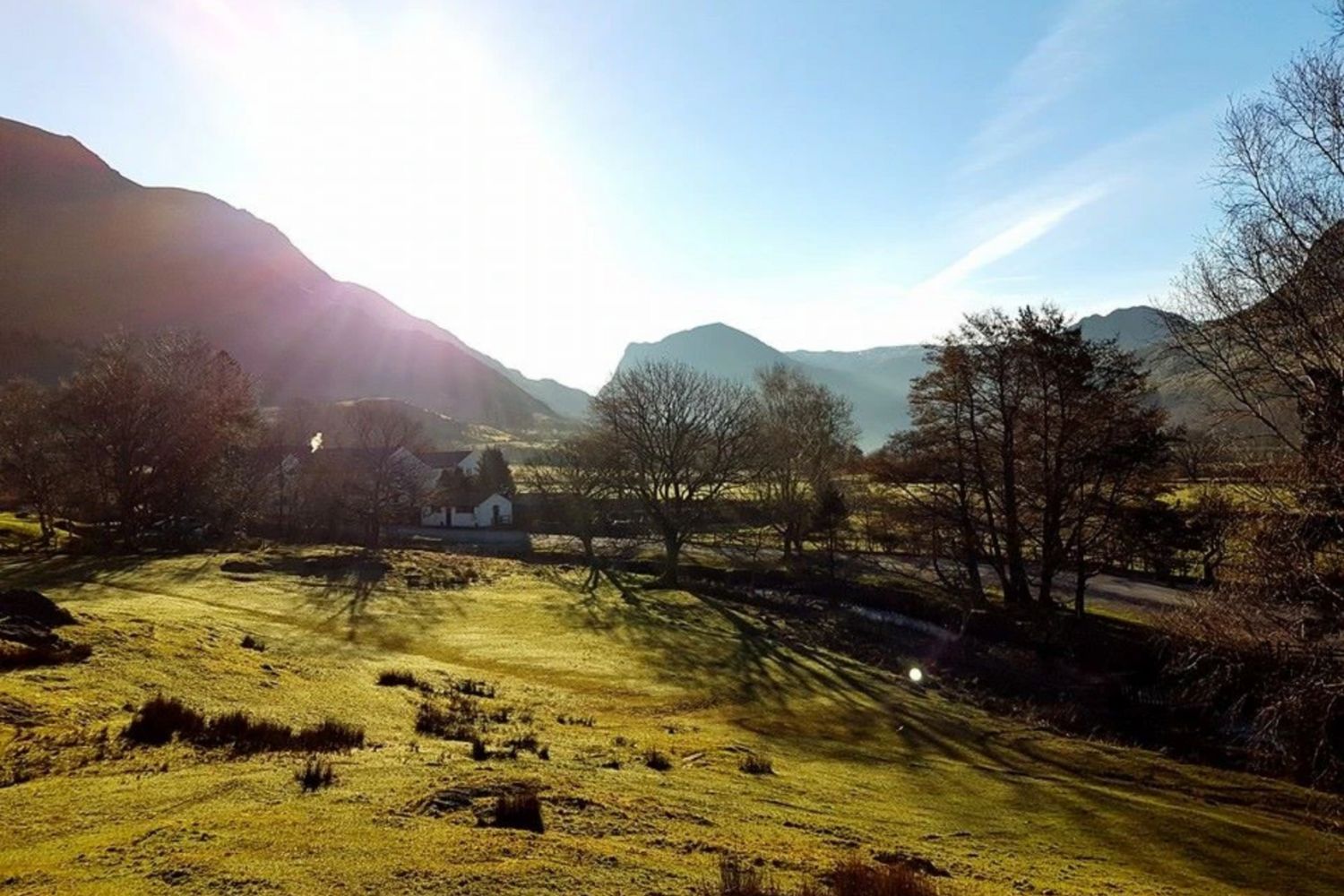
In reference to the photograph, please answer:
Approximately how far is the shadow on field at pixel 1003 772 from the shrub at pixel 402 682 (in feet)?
28.4

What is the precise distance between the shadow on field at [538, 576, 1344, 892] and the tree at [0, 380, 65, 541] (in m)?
42.9

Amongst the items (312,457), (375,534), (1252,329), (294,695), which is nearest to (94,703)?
(294,695)

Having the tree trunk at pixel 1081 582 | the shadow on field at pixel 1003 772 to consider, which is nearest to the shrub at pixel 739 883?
the shadow on field at pixel 1003 772

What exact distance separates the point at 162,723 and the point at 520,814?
6.11 m

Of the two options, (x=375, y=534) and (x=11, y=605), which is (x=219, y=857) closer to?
(x=11, y=605)

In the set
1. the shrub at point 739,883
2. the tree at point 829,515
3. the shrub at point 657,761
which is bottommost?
the shrub at point 657,761

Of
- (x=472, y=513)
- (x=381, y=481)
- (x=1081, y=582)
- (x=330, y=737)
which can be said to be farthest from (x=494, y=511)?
(x=330, y=737)

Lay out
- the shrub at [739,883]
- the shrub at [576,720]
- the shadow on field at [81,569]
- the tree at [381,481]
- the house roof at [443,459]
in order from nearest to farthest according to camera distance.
Answer: the shrub at [739,883]
the shrub at [576,720]
the shadow on field at [81,569]
the tree at [381,481]
the house roof at [443,459]

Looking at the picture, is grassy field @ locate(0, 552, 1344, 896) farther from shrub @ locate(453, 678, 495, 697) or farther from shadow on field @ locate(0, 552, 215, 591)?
shadow on field @ locate(0, 552, 215, 591)

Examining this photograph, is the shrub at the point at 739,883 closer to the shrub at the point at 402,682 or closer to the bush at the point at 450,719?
the bush at the point at 450,719

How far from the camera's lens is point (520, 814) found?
26.6 ft

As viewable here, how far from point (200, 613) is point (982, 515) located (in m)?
39.6

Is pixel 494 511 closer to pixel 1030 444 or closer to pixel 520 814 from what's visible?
pixel 1030 444

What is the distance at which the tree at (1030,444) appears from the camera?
35594 mm
